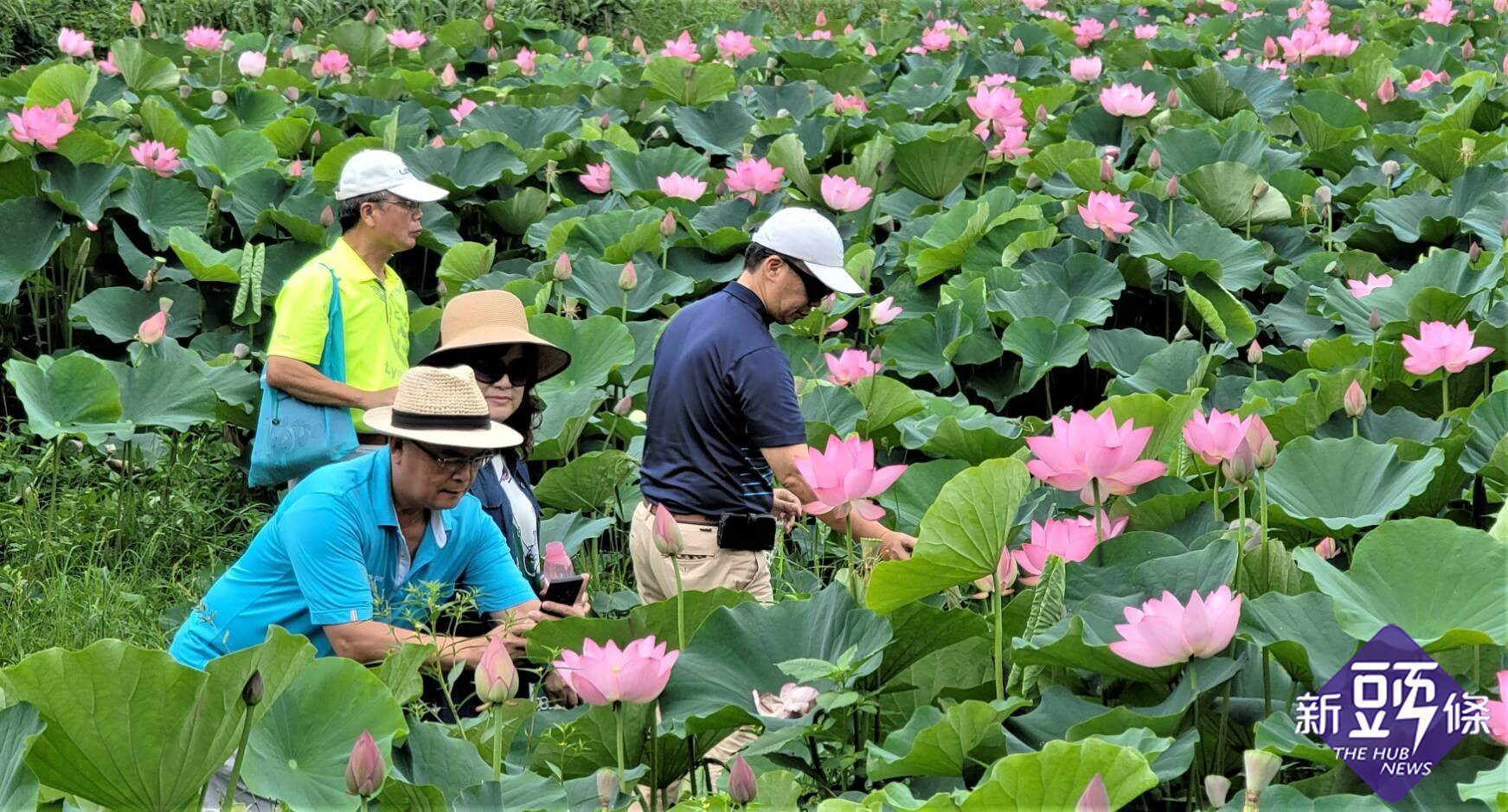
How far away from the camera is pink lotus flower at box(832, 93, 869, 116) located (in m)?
6.03

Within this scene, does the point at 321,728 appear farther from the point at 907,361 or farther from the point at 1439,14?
the point at 1439,14

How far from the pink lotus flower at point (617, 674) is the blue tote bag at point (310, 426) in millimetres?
1672

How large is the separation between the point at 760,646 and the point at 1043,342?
225 centimetres

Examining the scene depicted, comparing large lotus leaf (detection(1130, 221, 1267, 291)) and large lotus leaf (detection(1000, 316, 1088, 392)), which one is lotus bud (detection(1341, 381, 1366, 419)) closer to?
large lotus leaf (detection(1000, 316, 1088, 392))

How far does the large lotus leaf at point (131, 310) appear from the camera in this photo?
15.3 ft

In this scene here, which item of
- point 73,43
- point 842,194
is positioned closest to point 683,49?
point 73,43

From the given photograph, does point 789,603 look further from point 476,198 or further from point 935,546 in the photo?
point 476,198

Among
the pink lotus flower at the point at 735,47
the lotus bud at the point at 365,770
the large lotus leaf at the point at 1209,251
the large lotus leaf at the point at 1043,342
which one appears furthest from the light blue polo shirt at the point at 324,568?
the pink lotus flower at the point at 735,47

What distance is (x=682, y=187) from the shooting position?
516 centimetres

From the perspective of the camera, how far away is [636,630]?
2.18 metres

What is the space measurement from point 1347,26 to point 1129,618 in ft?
21.8

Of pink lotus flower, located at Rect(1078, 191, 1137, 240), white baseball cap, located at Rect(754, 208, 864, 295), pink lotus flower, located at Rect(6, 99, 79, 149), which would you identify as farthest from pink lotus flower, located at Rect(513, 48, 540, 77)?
white baseball cap, located at Rect(754, 208, 864, 295)

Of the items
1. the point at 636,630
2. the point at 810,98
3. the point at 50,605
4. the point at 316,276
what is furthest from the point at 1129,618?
the point at 810,98

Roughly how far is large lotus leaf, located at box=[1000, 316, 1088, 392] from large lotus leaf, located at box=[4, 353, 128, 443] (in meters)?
2.16
